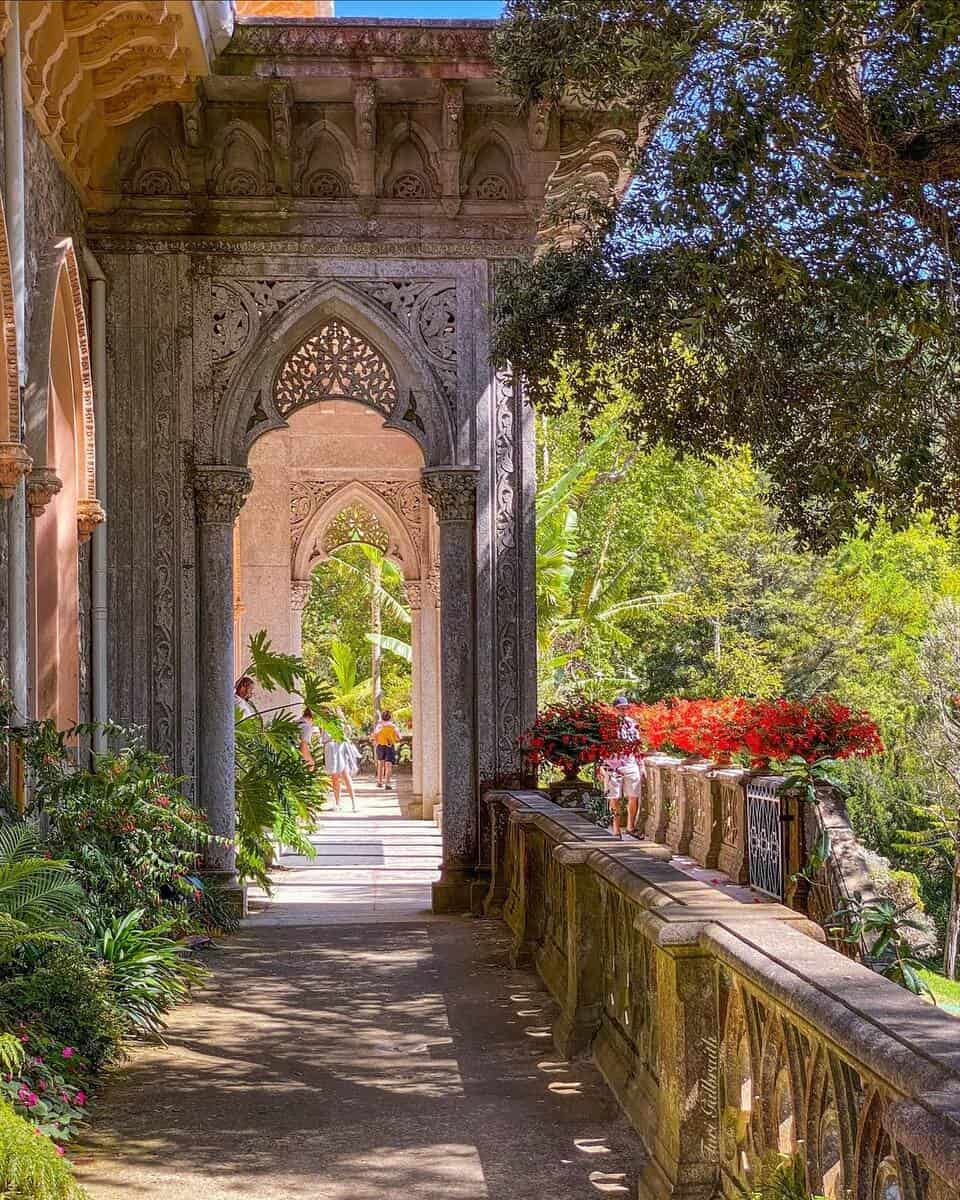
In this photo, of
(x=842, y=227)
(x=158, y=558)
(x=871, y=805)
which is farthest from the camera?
(x=871, y=805)

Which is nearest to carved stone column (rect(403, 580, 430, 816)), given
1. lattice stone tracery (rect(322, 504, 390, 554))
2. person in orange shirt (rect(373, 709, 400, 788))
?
lattice stone tracery (rect(322, 504, 390, 554))

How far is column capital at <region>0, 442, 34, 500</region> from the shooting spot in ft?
23.4

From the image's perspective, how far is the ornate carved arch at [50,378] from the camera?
8.08 meters

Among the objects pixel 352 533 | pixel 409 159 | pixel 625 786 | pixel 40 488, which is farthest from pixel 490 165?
pixel 352 533

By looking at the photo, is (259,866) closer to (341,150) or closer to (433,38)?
(341,150)

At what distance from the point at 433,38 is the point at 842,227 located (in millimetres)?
4708

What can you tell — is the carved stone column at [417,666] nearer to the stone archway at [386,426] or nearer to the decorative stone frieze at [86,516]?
the stone archway at [386,426]

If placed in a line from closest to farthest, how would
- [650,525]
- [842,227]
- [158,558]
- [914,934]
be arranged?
[842,227]
[158,558]
[914,934]
[650,525]

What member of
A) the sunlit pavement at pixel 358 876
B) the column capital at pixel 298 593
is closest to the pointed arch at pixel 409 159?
the sunlit pavement at pixel 358 876

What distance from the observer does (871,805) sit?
2720cm

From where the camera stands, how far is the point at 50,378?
8.70 metres

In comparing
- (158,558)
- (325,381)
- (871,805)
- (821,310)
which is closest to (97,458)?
(158,558)

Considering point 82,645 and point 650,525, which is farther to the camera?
point 650,525

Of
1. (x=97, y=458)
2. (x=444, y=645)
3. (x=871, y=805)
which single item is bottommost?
(x=871, y=805)
